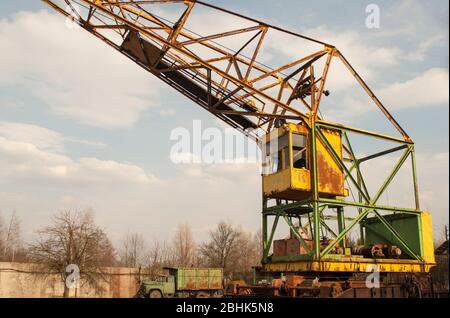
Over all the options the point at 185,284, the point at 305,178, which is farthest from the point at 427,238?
the point at 185,284

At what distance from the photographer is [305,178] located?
13828mm

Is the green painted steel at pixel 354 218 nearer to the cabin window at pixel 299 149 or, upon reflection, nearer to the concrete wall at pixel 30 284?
the cabin window at pixel 299 149

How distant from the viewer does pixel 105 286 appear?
3872cm

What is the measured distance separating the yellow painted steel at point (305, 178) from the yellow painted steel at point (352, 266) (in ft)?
7.72

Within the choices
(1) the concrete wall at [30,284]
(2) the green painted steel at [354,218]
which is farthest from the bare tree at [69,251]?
(2) the green painted steel at [354,218]

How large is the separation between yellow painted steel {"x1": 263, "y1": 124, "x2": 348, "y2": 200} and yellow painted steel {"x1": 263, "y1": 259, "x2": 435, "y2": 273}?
7.72ft

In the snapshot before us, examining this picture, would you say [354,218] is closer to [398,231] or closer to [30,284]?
[398,231]

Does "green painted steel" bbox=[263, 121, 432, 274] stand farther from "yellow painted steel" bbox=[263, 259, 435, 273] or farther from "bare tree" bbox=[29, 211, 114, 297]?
"bare tree" bbox=[29, 211, 114, 297]

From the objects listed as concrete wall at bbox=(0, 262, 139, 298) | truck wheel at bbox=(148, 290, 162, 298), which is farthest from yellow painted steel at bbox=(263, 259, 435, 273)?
concrete wall at bbox=(0, 262, 139, 298)

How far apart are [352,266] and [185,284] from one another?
57.5 feet

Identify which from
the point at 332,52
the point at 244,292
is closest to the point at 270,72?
the point at 332,52

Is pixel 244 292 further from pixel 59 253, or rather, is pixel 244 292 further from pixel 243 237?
pixel 243 237

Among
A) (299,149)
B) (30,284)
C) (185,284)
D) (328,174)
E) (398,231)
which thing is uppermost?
(299,149)

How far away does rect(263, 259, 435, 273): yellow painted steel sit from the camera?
42.1ft
